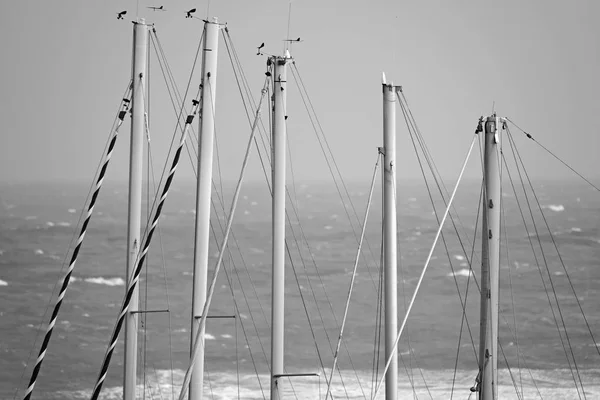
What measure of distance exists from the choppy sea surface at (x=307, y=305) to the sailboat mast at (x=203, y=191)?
34.6 ft

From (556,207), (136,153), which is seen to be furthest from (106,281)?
(136,153)

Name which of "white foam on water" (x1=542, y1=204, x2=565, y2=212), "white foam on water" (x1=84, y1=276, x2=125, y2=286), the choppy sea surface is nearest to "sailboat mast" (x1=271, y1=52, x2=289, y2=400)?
the choppy sea surface

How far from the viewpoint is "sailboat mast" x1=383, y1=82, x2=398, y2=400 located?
15.6 m

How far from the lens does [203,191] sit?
1561 cm

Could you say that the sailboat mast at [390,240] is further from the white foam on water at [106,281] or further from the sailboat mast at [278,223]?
the white foam on water at [106,281]

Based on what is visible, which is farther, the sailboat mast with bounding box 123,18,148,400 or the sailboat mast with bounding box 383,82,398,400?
the sailboat mast with bounding box 123,18,148,400

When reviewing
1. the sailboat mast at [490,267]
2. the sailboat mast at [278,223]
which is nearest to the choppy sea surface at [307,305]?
the sailboat mast at [278,223]

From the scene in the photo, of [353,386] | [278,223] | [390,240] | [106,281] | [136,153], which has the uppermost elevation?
[136,153]

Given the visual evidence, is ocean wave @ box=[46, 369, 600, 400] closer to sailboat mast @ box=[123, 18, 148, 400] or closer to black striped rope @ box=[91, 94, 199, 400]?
sailboat mast @ box=[123, 18, 148, 400]

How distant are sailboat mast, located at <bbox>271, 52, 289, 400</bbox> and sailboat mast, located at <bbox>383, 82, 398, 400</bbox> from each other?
152cm

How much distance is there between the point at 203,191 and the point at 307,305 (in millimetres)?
39439

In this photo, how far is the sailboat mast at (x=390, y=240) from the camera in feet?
51.1

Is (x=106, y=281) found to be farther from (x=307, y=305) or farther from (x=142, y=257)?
(x=142, y=257)

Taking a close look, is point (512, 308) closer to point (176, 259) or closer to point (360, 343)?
point (360, 343)
